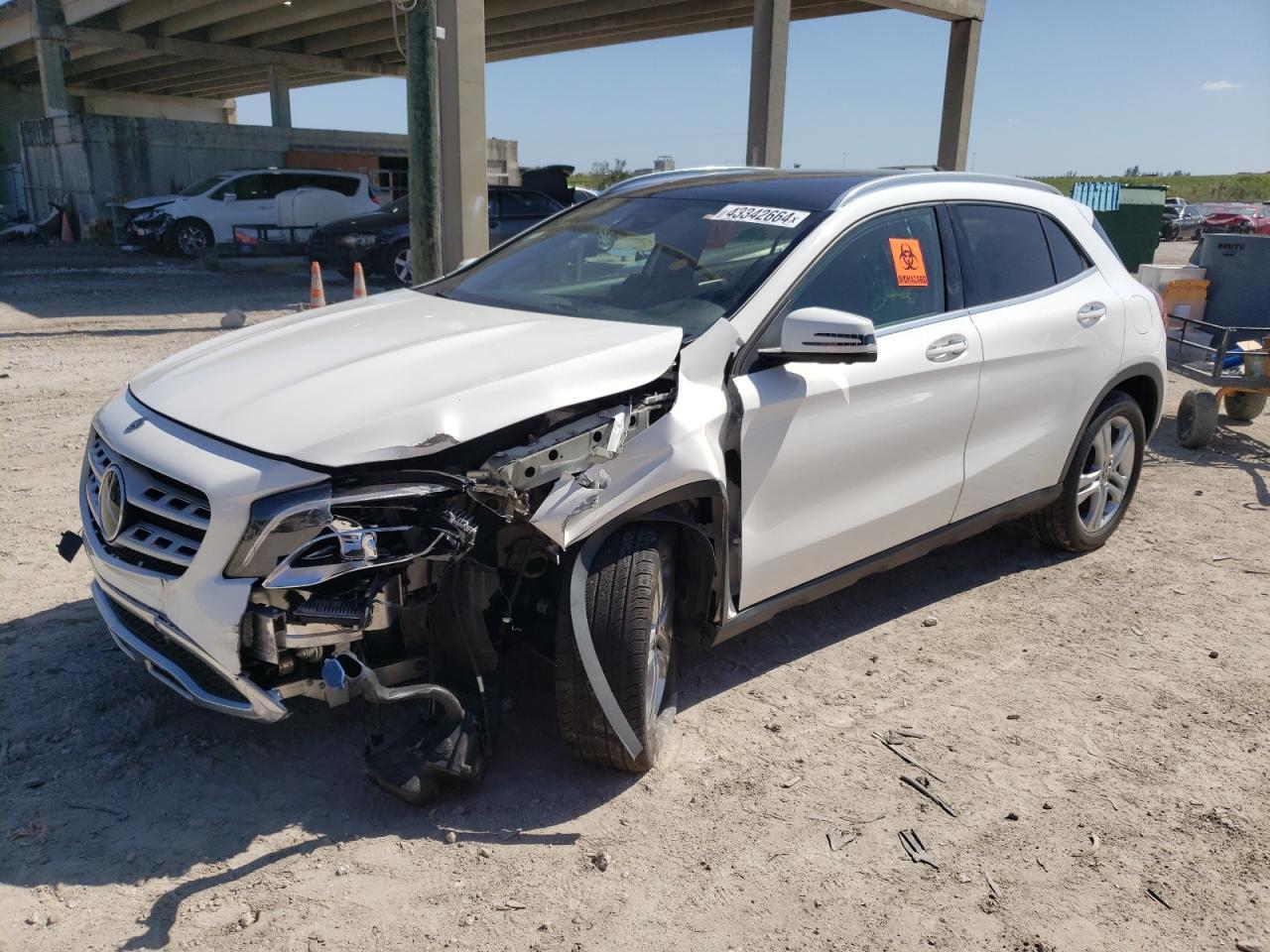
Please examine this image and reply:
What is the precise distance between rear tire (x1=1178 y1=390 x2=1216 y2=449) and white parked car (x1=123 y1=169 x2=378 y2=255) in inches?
642

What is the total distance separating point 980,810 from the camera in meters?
3.17

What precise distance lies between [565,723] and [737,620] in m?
0.73

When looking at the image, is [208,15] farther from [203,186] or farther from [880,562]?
[880,562]

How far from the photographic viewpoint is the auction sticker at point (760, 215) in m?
3.75

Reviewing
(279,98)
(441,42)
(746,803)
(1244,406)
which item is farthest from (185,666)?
(279,98)

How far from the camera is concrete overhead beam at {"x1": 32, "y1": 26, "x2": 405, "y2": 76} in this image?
26.9 metres

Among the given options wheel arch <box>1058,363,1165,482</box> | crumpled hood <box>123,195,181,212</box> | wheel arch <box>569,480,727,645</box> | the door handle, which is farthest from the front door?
crumpled hood <box>123,195,181,212</box>

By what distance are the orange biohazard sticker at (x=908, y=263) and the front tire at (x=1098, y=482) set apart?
1387 millimetres

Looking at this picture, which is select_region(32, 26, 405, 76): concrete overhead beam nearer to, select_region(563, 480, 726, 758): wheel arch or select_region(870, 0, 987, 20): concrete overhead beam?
select_region(870, 0, 987, 20): concrete overhead beam

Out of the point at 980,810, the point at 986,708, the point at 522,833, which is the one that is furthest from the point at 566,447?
the point at 986,708

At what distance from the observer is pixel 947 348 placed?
13.0 feet

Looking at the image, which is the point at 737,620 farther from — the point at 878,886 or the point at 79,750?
the point at 79,750

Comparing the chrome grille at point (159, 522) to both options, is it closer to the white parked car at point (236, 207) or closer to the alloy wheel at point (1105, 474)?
the alloy wheel at point (1105, 474)

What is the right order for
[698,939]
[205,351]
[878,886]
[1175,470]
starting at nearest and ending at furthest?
1. [698,939]
2. [878,886]
3. [205,351]
4. [1175,470]
